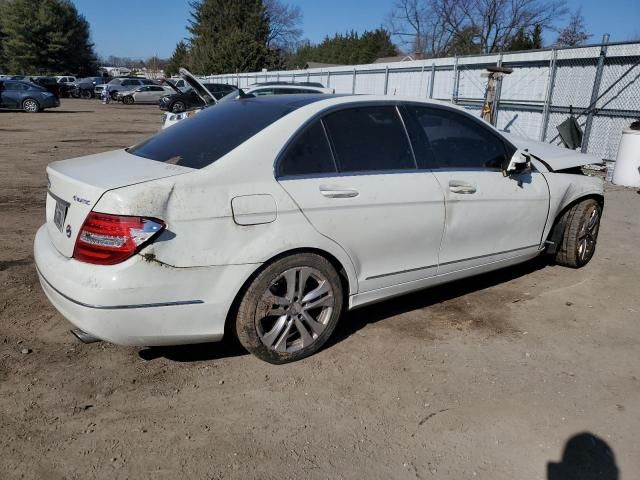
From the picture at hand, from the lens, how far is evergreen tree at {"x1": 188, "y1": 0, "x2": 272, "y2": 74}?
54719 mm

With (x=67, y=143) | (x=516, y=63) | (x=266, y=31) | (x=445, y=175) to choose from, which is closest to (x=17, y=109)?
(x=67, y=143)

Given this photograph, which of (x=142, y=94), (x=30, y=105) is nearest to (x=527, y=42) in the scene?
(x=142, y=94)

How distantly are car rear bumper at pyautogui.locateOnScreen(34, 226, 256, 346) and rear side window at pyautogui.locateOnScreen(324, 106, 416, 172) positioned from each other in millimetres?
995

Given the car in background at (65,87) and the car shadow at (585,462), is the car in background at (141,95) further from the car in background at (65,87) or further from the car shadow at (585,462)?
the car shadow at (585,462)

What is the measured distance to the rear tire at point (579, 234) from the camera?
5.07m

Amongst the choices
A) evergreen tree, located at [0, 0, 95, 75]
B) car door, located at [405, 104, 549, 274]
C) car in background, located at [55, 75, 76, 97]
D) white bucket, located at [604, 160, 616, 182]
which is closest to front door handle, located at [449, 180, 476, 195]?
car door, located at [405, 104, 549, 274]

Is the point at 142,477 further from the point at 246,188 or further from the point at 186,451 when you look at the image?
the point at 246,188

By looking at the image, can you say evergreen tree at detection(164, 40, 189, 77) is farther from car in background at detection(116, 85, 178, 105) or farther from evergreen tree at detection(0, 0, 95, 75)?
car in background at detection(116, 85, 178, 105)

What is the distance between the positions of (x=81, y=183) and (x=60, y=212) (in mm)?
310

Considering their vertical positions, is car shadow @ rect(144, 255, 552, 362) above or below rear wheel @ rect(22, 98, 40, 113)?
below

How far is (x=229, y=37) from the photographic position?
182ft

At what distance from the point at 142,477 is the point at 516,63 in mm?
13661

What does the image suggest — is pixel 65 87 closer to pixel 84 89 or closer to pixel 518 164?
pixel 84 89

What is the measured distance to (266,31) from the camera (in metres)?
61.3
